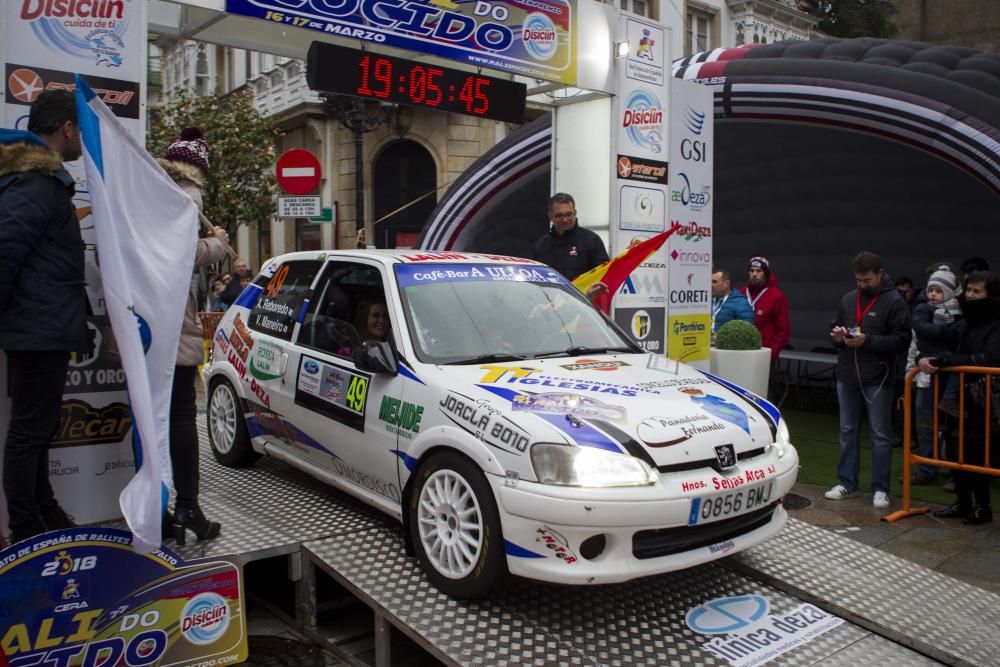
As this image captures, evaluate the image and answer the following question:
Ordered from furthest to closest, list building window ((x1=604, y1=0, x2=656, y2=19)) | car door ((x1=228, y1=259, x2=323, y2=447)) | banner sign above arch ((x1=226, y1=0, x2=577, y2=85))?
1. building window ((x1=604, y1=0, x2=656, y2=19))
2. banner sign above arch ((x1=226, y1=0, x2=577, y2=85))
3. car door ((x1=228, y1=259, x2=323, y2=447))

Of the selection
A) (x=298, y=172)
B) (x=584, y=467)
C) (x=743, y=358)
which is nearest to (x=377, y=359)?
(x=584, y=467)

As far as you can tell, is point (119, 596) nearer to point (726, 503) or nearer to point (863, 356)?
point (726, 503)

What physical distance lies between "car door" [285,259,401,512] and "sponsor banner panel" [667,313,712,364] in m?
4.33

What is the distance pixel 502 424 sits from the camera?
12.1 ft

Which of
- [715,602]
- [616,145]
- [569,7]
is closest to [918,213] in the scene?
[616,145]

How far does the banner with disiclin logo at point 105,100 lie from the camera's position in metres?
4.21

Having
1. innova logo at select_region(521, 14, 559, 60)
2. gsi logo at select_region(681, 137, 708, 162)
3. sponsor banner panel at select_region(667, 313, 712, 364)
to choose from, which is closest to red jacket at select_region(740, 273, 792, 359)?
sponsor banner panel at select_region(667, 313, 712, 364)

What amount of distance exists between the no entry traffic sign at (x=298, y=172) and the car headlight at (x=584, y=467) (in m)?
8.91

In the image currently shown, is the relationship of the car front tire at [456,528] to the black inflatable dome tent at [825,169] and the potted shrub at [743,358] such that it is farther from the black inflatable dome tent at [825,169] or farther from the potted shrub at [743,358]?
the black inflatable dome tent at [825,169]

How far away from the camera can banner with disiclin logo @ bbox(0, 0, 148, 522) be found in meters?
4.21

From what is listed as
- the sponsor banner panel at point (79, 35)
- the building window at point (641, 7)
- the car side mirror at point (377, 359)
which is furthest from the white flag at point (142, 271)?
the building window at point (641, 7)

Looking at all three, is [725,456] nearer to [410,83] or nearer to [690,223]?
[410,83]

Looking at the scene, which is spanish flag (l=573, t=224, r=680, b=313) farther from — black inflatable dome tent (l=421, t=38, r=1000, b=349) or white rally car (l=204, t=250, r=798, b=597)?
black inflatable dome tent (l=421, t=38, r=1000, b=349)

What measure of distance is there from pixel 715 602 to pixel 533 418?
1.36 metres
